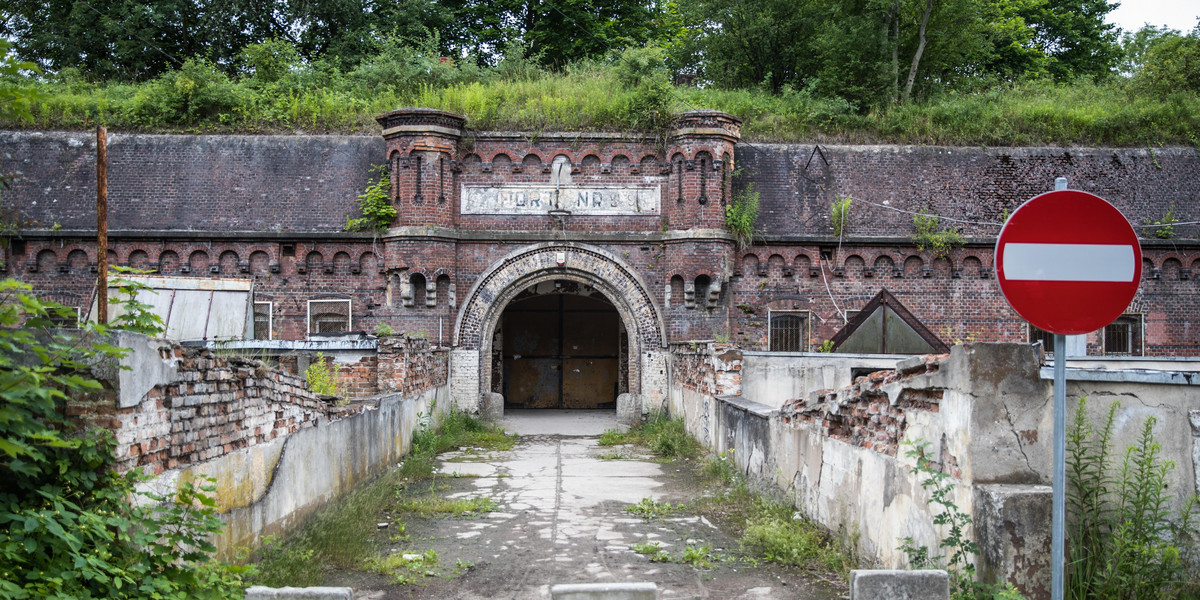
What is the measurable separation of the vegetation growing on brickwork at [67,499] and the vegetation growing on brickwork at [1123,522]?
4.95 metres

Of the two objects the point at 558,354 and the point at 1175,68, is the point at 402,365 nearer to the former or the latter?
the point at 558,354

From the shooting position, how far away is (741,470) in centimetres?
1155

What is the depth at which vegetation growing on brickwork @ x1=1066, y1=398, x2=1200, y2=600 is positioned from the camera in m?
5.05

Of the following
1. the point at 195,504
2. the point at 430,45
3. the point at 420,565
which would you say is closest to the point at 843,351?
the point at 420,565

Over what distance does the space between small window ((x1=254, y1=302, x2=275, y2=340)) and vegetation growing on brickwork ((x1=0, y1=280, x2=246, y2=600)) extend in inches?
588

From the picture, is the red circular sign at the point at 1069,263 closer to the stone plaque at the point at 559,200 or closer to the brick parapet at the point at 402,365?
the brick parapet at the point at 402,365

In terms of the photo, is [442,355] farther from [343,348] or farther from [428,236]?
[343,348]

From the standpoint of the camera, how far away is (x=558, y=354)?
2553 centimetres

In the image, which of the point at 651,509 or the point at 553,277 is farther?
the point at 553,277

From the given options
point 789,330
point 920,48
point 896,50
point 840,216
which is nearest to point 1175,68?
point 920,48

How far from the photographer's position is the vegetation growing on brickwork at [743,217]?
19828 millimetres

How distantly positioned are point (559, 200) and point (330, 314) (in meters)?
5.58

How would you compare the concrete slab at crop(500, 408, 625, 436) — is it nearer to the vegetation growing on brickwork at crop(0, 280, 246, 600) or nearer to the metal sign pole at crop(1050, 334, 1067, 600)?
the vegetation growing on brickwork at crop(0, 280, 246, 600)

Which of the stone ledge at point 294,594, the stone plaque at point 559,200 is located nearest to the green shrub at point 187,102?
the stone plaque at point 559,200
